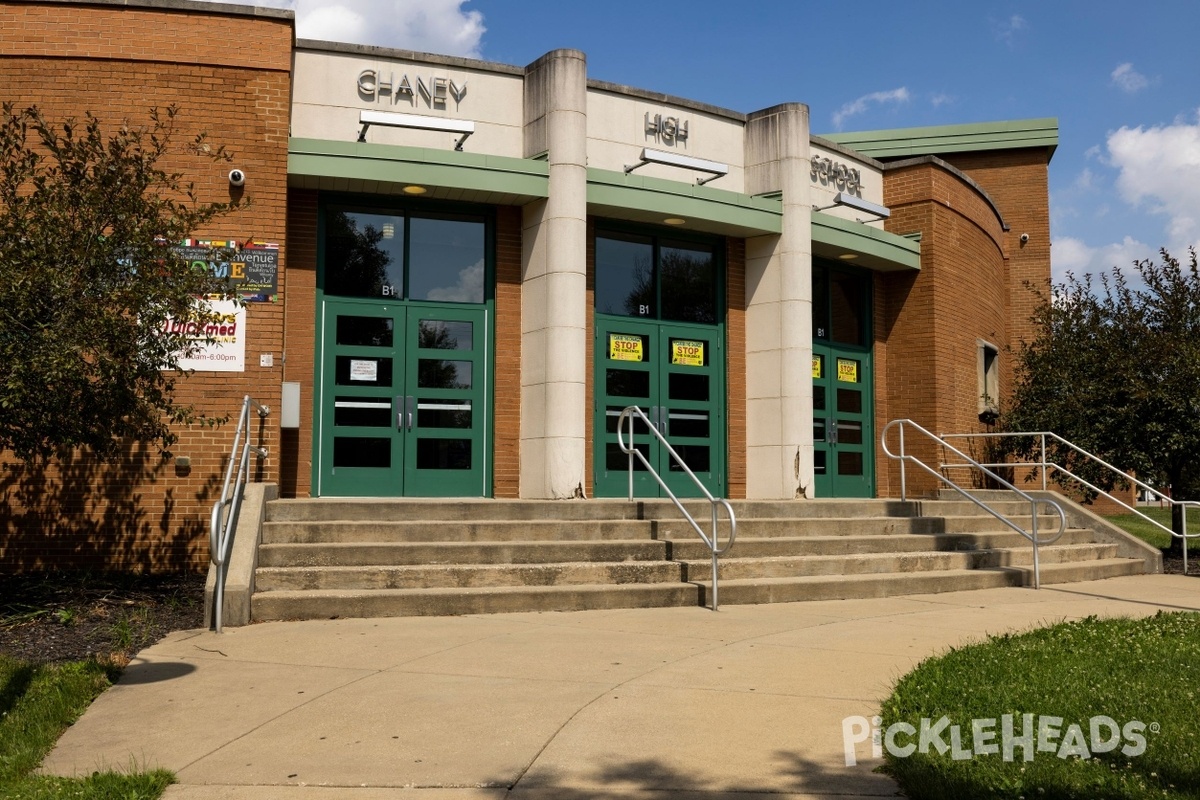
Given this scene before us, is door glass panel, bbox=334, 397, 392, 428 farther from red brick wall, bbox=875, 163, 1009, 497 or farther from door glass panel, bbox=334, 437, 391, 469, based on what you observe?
red brick wall, bbox=875, 163, 1009, 497

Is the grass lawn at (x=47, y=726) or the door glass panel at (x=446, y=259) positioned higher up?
the door glass panel at (x=446, y=259)

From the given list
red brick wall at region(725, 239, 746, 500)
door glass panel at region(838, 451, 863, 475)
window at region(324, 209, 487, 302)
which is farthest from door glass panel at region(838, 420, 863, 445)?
window at region(324, 209, 487, 302)

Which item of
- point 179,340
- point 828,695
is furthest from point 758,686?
point 179,340

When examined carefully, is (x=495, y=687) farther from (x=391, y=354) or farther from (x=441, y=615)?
(x=391, y=354)

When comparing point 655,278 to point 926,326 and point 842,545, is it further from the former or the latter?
point 842,545

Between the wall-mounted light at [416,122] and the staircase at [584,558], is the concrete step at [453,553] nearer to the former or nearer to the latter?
the staircase at [584,558]

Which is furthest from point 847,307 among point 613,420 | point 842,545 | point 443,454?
point 443,454

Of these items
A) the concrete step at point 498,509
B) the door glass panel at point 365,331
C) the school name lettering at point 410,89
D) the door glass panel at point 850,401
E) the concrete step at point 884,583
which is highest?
the school name lettering at point 410,89

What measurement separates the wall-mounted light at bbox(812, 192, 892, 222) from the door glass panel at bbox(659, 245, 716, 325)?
1.98 metres

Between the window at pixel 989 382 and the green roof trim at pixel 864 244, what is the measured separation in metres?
2.79

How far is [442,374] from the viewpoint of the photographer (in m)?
13.6

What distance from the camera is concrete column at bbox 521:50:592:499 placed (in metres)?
13.1

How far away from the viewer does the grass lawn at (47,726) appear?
4.25m

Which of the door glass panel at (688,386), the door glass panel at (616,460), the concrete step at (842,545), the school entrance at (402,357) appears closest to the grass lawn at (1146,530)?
the concrete step at (842,545)
